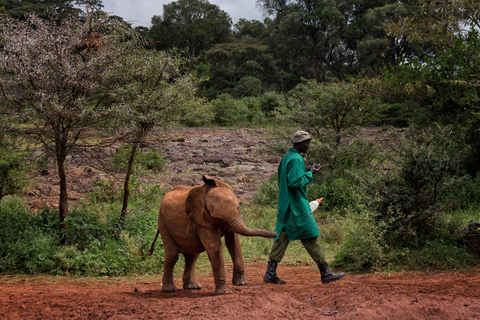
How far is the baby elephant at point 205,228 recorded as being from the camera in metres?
5.00

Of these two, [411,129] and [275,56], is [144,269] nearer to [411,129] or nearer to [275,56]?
[411,129]

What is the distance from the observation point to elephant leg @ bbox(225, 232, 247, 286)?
5316 millimetres

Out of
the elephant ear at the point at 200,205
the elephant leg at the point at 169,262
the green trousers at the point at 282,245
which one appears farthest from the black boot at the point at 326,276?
the elephant leg at the point at 169,262

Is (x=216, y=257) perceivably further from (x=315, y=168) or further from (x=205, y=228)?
(x=315, y=168)

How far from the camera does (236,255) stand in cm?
536

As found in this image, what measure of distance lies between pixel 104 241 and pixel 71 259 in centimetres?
78

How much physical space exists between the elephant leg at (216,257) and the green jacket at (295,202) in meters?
1.01

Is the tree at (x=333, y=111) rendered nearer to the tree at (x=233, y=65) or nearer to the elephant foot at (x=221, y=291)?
the elephant foot at (x=221, y=291)

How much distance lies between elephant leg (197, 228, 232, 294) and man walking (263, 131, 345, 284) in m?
0.90

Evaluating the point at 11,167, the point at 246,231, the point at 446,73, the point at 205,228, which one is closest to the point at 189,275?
the point at 205,228

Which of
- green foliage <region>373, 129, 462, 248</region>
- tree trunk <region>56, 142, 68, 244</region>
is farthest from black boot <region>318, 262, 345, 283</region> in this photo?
tree trunk <region>56, 142, 68, 244</region>

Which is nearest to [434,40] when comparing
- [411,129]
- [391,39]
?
[411,129]

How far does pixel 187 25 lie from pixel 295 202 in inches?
1853

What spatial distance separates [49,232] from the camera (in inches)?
330
